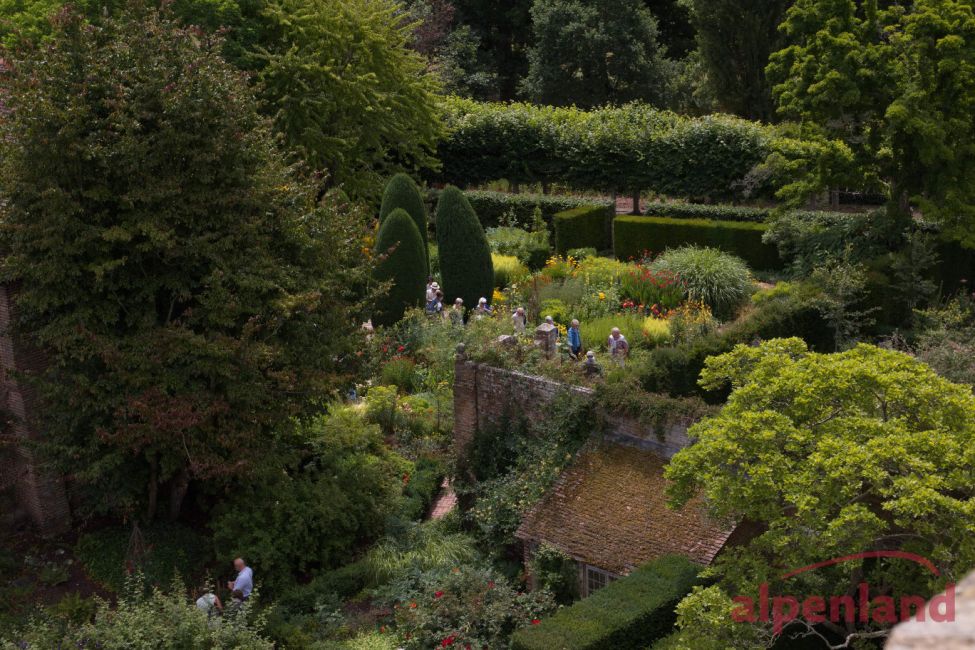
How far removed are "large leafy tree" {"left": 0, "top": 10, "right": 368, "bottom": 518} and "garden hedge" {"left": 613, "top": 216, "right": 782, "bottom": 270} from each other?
46.6ft

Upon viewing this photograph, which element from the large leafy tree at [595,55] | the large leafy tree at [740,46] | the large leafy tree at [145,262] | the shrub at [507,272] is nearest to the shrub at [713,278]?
the shrub at [507,272]

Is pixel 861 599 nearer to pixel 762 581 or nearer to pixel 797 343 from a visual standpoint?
pixel 762 581

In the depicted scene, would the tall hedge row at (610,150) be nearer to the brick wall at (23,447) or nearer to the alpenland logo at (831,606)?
the alpenland logo at (831,606)

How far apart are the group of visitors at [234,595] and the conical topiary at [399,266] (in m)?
9.27

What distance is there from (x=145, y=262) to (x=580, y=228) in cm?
1578

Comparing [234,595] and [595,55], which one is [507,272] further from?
[595,55]

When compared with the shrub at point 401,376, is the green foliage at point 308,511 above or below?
below

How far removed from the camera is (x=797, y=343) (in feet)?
39.9

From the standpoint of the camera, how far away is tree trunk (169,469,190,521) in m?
15.9

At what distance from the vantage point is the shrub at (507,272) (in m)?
26.2

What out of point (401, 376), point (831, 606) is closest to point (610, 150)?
point (401, 376)

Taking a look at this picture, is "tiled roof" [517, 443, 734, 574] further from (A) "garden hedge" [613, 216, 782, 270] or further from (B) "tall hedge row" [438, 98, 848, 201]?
(B) "tall hedge row" [438, 98, 848, 201]

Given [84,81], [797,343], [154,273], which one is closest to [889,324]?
[797,343]

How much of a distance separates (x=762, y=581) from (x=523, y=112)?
25.1 metres
